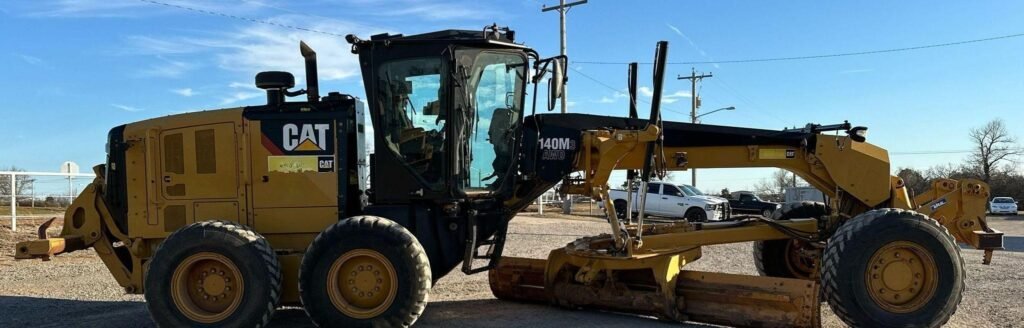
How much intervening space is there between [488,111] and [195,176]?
9.47 feet

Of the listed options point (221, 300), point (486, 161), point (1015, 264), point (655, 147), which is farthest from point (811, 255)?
point (1015, 264)

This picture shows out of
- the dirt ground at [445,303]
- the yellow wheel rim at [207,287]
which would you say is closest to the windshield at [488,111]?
the dirt ground at [445,303]

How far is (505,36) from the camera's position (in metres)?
6.52

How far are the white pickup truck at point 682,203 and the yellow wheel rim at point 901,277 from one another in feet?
59.8

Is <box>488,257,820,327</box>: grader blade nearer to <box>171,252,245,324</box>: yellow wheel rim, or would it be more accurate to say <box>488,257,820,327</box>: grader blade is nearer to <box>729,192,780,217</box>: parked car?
<box>171,252,245,324</box>: yellow wheel rim

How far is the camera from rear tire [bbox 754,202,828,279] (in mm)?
7430

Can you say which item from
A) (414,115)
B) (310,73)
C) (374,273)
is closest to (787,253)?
(414,115)

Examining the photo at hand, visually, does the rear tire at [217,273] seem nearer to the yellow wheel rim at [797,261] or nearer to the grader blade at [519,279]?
the grader blade at [519,279]

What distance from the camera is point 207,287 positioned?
5.99m

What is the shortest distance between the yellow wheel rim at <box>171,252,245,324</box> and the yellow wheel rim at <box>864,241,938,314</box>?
17.5 ft

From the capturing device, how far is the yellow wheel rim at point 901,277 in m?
5.85

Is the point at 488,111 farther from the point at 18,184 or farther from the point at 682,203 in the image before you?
the point at 682,203

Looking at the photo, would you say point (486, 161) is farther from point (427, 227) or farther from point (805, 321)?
point (805, 321)

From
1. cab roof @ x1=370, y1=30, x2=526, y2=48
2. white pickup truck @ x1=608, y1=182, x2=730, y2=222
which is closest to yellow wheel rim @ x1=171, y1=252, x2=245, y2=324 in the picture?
cab roof @ x1=370, y1=30, x2=526, y2=48
